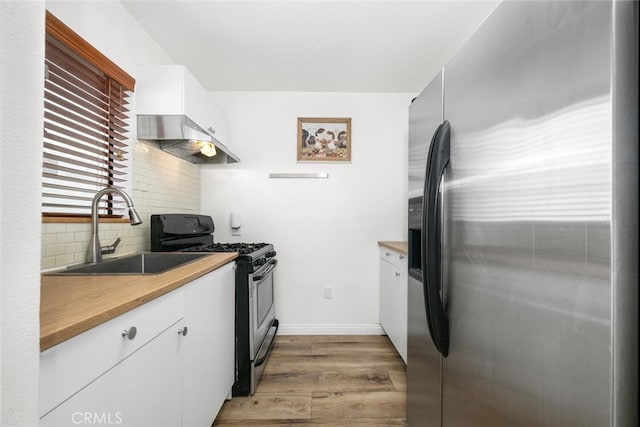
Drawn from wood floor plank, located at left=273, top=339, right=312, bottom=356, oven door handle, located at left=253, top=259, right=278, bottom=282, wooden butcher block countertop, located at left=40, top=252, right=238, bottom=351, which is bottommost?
wood floor plank, located at left=273, top=339, right=312, bottom=356

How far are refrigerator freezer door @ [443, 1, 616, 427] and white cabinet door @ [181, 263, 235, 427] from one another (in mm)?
1047

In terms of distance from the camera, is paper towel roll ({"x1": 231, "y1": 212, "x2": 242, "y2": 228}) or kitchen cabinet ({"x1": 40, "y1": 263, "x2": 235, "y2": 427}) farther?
paper towel roll ({"x1": 231, "y1": 212, "x2": 242, "y2": 228})

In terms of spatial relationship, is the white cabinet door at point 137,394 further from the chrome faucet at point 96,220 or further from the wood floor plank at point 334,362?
the wood floor plank at point 334,362

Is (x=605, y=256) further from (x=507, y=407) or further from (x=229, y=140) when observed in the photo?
(x=229, y=140)

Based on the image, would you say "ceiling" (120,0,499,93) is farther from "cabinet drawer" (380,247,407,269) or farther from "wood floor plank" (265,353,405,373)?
"wood floor plank" (265,353,405,373)

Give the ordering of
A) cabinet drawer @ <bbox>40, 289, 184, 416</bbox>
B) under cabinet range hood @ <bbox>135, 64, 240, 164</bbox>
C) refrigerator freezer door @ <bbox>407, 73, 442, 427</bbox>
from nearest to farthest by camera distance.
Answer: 1. cabinet drawer @ <bbox>40, 289, 184, 416</bbox>
2. refrigerator freezer door @ <bbox>407, 73, 442, 427</bbox>
3. under cabinet range hood @ <bbox>135, 64, 240, 164</bbox>

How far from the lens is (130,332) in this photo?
84 centimetres

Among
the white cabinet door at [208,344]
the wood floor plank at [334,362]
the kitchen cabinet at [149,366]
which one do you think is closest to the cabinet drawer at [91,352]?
the kitchen cabinet at [149,366]

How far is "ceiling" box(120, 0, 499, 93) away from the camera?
1780 mm

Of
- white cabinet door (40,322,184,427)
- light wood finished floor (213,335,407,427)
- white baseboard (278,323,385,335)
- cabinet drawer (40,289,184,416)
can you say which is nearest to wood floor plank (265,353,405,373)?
light wood finished floor (213,335,407,427)

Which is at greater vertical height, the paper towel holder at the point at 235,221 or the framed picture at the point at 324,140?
the framed picture at the point at 324,140

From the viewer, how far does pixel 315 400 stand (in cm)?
184

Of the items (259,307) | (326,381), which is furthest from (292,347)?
(259,307)

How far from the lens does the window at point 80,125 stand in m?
1.32
